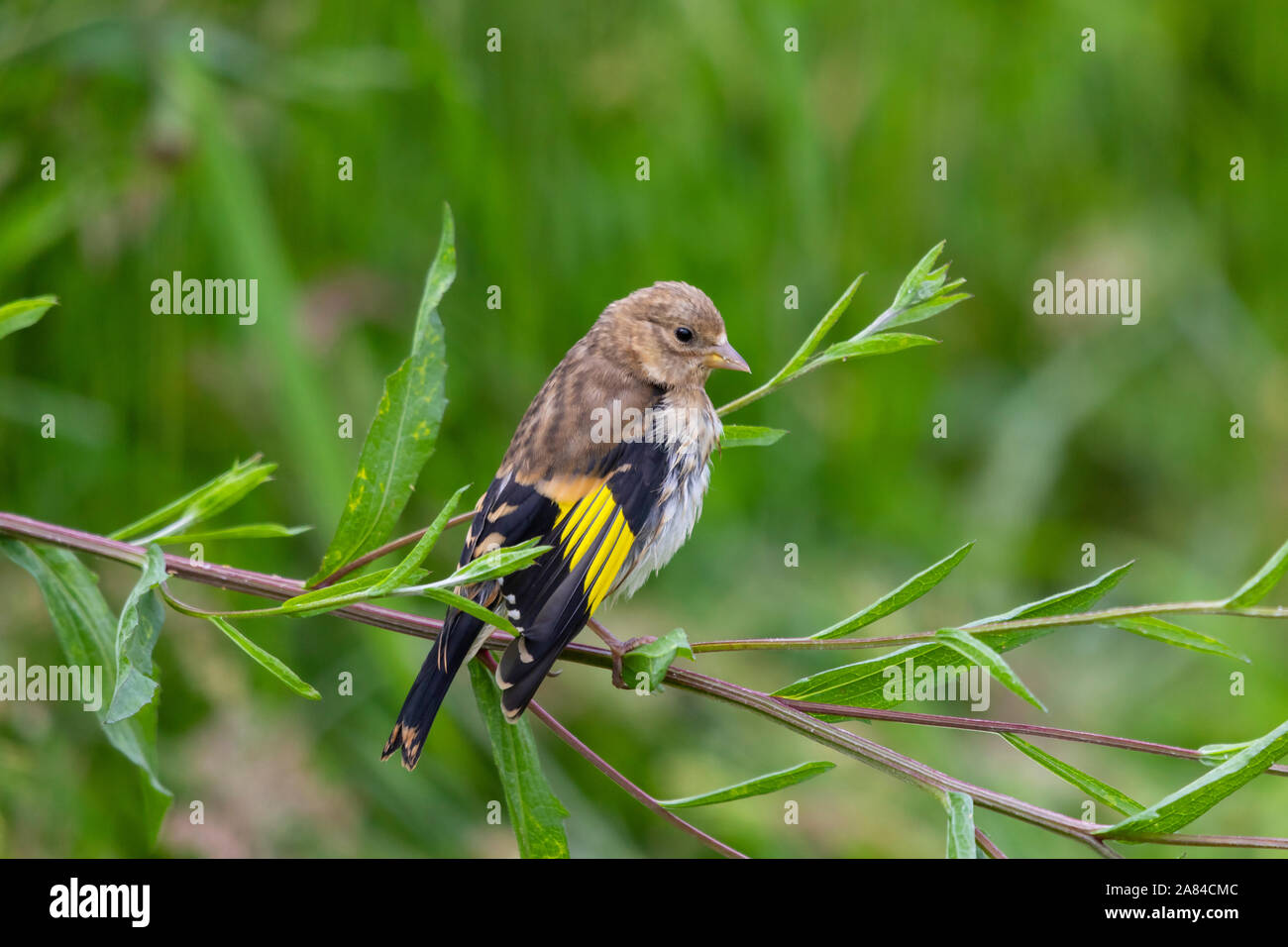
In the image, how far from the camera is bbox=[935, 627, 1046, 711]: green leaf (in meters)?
1.53

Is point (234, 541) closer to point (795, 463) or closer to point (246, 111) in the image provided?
point (246, 111)

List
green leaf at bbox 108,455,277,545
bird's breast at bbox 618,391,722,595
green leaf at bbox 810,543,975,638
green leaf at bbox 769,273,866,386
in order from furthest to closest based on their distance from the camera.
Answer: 1. bird's breast at bbox 618,391,722,595
2. green leaf at bbox 108,455,277,545
3. green leaf at bbox 769,273,866,386
4. green leaf at bbox 810,543,975,638

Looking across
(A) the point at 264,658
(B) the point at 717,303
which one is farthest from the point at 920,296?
(B) the point at 717,303

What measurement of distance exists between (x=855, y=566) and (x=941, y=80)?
182 cm

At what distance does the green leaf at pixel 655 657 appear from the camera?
1630 millimetres

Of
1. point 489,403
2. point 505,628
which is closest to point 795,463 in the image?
point 489,403

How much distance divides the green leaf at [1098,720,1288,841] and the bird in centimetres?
72

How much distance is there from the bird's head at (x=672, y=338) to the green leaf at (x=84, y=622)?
1.39 metres

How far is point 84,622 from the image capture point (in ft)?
6.49

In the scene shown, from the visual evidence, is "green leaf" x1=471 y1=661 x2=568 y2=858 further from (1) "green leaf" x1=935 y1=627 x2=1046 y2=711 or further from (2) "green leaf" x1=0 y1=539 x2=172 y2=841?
(1) "green leaf" x1=935 y1=627 x2=1046 y2=711

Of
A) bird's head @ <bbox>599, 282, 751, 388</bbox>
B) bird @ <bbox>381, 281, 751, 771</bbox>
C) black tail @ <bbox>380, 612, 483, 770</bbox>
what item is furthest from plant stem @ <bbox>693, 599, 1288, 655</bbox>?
bird's head @ <bbox>599, 282, 751, 388</bbox>

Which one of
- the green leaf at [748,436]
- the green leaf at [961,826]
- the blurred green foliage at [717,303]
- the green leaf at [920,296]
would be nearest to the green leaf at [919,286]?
the green leaf at [920,296]

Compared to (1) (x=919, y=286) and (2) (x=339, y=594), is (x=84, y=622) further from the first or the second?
(1) (x=919, y=286)

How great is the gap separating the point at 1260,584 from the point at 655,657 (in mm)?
773
